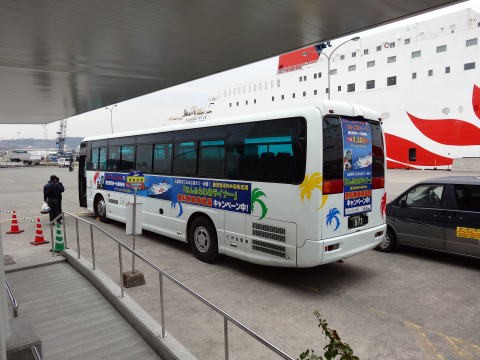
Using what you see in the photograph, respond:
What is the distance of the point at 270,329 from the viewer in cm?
453

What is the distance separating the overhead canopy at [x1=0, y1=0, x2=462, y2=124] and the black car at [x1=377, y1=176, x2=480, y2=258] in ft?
14.2

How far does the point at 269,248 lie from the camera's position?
19.9 feet

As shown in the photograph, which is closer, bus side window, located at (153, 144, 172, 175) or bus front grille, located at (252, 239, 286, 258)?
bus front grille, located at (252, 239, 286, 258)

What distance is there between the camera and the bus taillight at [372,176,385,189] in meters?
6.53

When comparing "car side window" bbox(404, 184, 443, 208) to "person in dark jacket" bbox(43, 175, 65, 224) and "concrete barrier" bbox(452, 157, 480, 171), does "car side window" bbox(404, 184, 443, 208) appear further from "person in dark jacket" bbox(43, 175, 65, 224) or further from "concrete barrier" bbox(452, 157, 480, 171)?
"concrete barrier" bbox(452, 157, 480, 171)

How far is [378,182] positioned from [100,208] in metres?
9.17

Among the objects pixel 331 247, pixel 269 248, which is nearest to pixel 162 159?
pixel 269 248

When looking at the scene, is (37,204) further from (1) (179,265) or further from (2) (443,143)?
(2) (443,143)

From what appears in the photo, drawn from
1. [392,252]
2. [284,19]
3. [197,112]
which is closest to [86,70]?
[284,19]

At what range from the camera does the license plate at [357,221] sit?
5.96 meters

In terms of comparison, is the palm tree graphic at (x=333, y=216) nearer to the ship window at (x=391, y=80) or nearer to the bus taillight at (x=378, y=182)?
the bus taillight at (x=378, y=182)

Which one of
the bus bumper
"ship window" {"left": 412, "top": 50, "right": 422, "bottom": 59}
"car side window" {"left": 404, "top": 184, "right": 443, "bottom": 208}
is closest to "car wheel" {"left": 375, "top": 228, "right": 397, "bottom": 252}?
"car side window" {"left": 404, "top": 184, "right": 443, "bottom": 208}

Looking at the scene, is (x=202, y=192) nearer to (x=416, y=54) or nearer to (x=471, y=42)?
(x=471, y=42)

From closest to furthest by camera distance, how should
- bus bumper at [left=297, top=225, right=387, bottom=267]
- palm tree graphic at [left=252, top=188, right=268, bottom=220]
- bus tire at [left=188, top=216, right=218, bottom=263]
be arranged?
bus bumper at [left=297, top=225, right=387, bottom=267] → palm tree graphic at [left=252, top=188, right=268, bottom=220] → bus tire at [left=188, top=216, right=218, bottom=263]
